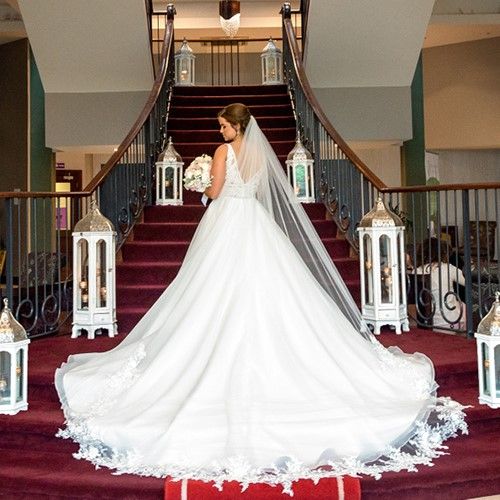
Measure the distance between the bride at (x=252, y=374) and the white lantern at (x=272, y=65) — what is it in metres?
5.87

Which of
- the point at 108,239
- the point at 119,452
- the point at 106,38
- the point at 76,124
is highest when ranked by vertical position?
the point at 106,38

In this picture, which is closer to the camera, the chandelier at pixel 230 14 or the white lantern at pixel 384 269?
the white lantern at pixel 384 269

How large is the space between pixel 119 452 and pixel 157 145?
16.1 feet

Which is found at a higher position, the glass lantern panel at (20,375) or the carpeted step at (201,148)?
the carpeted step at (201,148)

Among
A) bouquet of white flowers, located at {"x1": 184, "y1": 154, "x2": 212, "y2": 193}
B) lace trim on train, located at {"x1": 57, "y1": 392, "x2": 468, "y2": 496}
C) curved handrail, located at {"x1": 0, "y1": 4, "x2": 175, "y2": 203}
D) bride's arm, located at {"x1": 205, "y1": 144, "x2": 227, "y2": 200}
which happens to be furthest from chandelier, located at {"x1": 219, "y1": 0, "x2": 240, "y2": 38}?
lace trim on train, located at {"x1": 57, "y1": 392, "x2": 468, "y2": 496}

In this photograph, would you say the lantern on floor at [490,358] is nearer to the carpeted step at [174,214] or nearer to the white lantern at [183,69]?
the carpeted step at [174,214]

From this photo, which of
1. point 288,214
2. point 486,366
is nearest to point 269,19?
point 288,214

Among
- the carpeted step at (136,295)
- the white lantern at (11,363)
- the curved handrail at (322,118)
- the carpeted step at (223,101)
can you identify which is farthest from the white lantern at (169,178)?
the white lantern at (11,363)

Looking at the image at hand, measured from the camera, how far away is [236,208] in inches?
136

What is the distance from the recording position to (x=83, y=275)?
4.56 meters

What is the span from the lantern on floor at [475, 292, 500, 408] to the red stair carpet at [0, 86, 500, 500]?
0.08m

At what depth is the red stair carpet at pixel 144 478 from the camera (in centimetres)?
248

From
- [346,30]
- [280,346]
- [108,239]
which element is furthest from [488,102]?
[280,346]

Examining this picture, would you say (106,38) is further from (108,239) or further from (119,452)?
(119,452)
